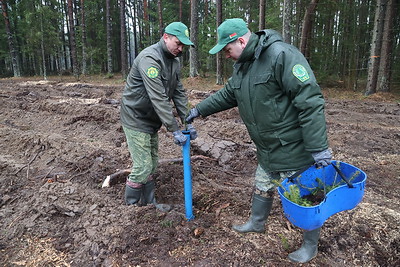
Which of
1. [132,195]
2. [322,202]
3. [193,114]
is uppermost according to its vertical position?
[193,114]

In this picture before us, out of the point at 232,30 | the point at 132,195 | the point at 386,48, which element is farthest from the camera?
the point at 386,48

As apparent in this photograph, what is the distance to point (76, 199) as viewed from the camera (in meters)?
3.62

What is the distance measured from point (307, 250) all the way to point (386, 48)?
12.7m

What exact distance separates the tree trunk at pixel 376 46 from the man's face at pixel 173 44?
12.2m

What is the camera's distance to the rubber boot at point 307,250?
97.7 inches

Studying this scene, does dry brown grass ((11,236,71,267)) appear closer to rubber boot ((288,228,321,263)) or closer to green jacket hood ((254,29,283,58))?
rubber boot ((288,228,321,263))

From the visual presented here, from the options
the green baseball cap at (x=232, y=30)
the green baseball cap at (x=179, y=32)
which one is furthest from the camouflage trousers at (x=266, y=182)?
the green baseball cap at (x=179, y=32)

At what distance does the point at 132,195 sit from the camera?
3.47 meters

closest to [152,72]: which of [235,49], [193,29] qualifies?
[235,49]

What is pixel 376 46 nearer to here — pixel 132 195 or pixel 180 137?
pixel 180 137

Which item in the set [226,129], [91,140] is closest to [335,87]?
[226,129]

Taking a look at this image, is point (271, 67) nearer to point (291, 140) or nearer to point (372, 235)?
point (291, 140)

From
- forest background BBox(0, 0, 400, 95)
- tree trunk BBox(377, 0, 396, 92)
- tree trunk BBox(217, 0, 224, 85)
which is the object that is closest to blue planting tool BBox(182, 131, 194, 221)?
forest background BBox(0, 0, 400, 95)

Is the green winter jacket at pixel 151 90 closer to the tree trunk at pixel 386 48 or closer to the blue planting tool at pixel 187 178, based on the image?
the blue planting tool at pixel 187 178
